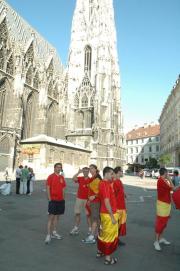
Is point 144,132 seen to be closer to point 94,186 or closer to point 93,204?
point 94,186

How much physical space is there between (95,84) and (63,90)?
7.47 metres

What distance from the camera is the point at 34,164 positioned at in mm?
34750

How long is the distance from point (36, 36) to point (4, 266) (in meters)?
51.3

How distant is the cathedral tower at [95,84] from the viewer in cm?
5000

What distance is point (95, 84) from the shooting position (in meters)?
53.0

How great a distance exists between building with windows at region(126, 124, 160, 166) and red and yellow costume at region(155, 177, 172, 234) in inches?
2807

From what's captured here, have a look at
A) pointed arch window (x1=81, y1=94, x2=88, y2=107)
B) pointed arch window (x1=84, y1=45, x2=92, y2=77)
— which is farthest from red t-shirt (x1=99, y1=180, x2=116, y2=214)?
pointed arch window (x1=84, y1=45, x2=92, y2=77)

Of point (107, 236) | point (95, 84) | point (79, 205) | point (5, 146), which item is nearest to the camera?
point (107, 236)

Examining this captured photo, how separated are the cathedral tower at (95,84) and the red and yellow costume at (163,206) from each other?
1641 inches

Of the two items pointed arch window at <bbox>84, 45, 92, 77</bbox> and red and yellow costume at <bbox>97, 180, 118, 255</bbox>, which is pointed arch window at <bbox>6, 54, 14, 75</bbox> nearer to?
pointed arch window at <bbox>84, 45, 92, 77</bbox>

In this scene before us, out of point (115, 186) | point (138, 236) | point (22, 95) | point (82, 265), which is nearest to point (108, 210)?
point (82, 265)

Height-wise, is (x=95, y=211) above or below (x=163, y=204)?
below

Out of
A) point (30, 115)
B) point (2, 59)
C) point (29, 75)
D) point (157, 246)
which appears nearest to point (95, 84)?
point (29, 75)

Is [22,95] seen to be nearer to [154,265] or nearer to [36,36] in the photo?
[36,36]
